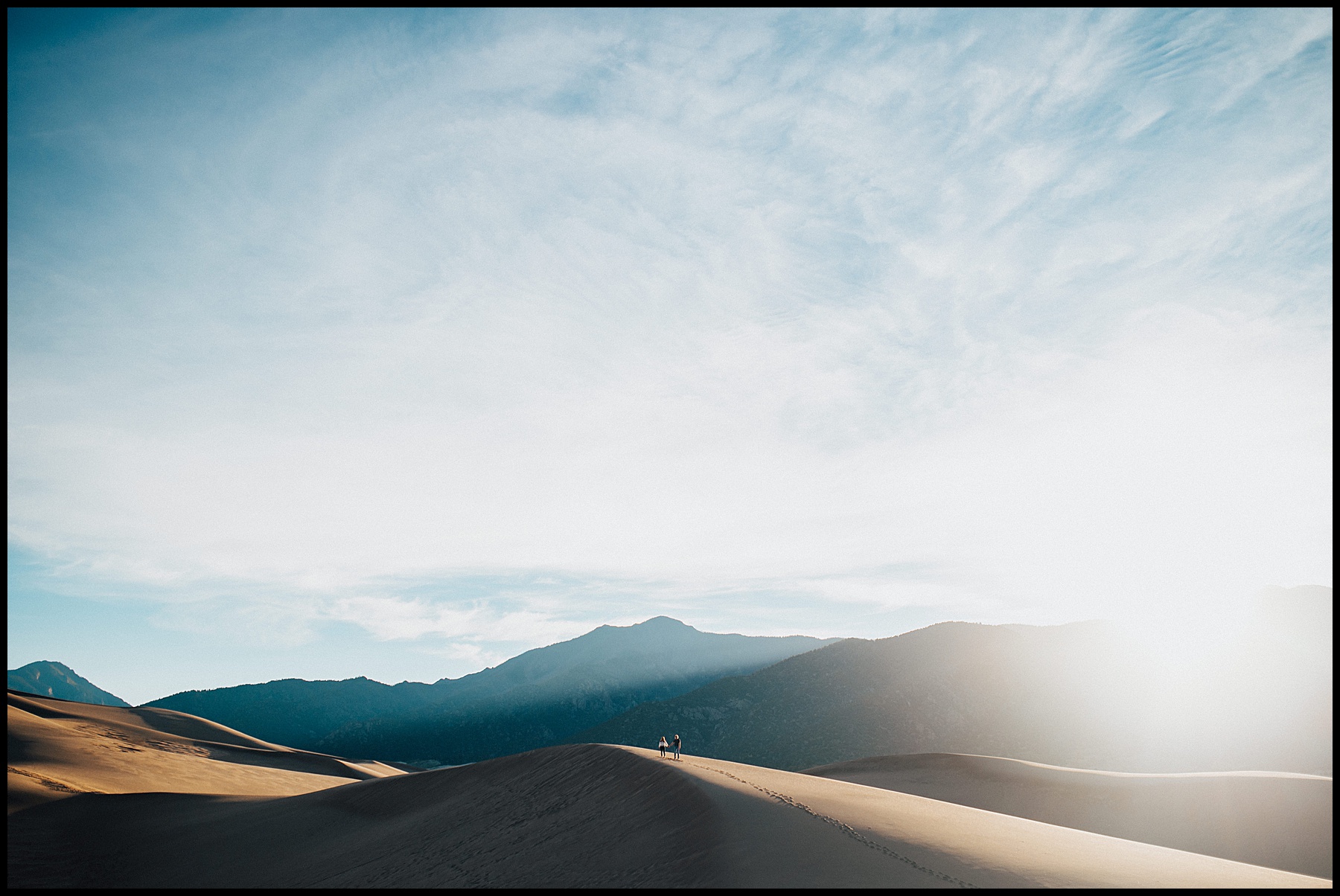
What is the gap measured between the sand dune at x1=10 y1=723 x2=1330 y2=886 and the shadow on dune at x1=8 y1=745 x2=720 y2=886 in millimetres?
75

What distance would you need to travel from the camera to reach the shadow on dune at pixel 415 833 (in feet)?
44.5

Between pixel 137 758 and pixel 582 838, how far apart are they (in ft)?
142

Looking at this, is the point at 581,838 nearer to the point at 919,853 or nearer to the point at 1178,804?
the point at 919,853

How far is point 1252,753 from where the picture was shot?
53.1 meters

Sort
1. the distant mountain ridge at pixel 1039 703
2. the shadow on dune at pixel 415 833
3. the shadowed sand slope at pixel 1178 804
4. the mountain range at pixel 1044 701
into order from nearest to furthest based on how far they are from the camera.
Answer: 1. the shadow on dune at pixel 415 833
2. the shadowed sand slope at pixel 1178 804
3. the distant mountain ridge at pixel 1039 703
4. the mountain range at pixel 1044 701

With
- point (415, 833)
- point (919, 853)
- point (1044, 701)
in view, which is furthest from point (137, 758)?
point (1044, 701)

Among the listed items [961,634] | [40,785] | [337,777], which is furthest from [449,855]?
[961,634]

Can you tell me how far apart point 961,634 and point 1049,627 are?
35.8 ft

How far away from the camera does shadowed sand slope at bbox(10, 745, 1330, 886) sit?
1037cm

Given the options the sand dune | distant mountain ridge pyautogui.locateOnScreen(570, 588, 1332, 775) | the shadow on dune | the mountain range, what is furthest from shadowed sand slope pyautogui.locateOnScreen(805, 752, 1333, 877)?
Answer: distant mountain ridge pyautogui.locateOnScreen(570, 588, 1332, 775)

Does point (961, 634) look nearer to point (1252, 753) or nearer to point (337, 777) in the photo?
point (1252, 753)

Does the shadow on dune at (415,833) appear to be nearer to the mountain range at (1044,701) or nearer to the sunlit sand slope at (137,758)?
the sunlit sand slope at (137,758)

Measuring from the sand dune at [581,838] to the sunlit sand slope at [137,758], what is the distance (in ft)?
21.3

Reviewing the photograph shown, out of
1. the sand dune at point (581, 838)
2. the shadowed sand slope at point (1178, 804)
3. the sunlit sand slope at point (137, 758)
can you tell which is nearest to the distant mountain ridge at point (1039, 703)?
the shadowed sand slope at point (1178, 804)
